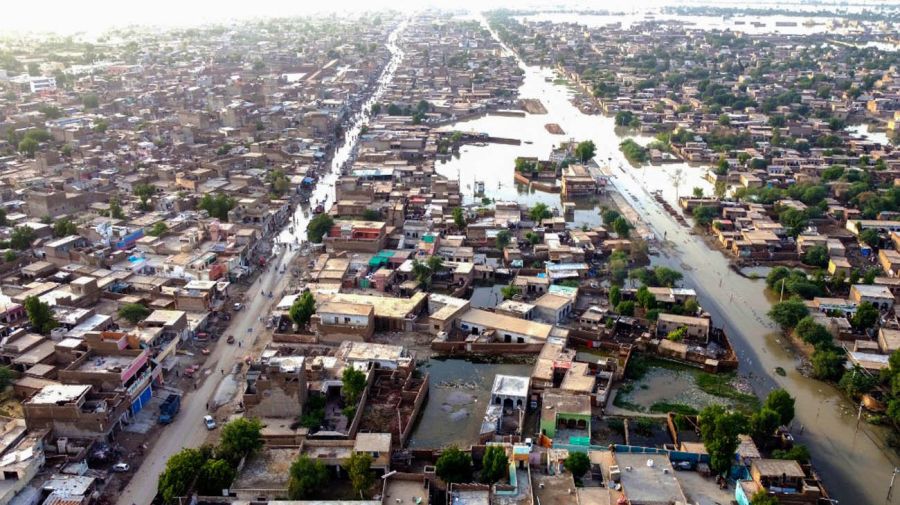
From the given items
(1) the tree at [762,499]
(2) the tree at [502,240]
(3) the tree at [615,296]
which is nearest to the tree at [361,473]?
(1) the tree at [762,499]

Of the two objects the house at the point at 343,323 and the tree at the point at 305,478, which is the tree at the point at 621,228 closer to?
the house at the point at 343,323

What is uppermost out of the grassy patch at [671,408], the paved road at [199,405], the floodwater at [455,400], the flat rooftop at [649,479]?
the flat rooftop at [649,479]

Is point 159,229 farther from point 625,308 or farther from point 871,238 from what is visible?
point 871,238

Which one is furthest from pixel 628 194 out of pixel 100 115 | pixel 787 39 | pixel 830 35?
pixel 830 35

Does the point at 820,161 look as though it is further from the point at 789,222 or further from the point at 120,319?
the point at 120,319

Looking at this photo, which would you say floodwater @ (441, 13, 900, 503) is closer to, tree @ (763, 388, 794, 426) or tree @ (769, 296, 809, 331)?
tree @ (769, 296, 809, 331)
